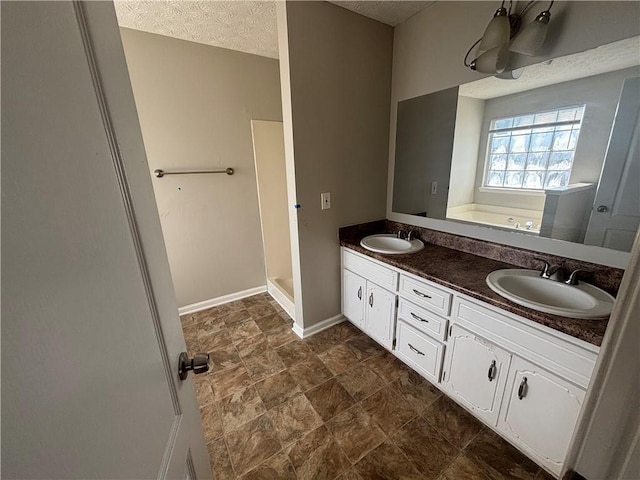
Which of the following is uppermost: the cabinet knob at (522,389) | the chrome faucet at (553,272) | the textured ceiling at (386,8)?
the textured ceiling at (386,8)

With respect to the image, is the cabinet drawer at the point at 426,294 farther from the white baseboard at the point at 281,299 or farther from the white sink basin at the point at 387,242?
the white baseboard at the point at 281,299

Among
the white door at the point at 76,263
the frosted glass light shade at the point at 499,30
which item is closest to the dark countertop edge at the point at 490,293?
the frosted glass light shade at the point at 499,30

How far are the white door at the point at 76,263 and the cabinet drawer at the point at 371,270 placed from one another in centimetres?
142

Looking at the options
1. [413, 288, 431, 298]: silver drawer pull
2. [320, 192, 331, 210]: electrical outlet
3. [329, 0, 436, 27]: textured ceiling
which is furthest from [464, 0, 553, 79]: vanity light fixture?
[413, 288, 431, 298]: silver drawer pull

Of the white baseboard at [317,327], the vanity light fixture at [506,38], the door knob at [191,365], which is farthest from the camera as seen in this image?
the white baseboard at [317,327]

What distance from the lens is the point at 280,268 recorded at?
3.09 m

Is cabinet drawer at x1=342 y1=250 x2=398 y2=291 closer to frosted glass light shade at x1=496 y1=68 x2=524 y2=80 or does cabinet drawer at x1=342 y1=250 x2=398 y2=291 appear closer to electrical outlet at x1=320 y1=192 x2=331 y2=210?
electrical outlet at x1=320 y1=192 x2=331 y2=210

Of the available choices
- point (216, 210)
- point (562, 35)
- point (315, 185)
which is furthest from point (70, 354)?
point (216, 210)

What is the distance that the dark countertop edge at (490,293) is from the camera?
0.94m

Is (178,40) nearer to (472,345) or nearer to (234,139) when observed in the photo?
(234,139)

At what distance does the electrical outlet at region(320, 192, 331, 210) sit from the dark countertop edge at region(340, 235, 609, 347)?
0.34 m

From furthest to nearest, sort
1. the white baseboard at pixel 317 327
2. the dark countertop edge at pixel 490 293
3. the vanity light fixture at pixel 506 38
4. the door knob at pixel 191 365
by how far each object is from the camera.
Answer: the white baseboard at pixel 317 327 < the vanity light fixture at pixel 506 38 < the dark countertop edge at pixel 490 293 < the door knob at pixel 191 365

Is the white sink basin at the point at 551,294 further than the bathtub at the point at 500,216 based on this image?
No

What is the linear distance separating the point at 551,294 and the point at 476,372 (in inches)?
21.4
